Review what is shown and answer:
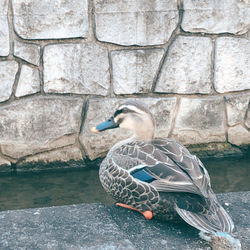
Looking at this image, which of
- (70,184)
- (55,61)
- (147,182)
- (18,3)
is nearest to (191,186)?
(147,182)

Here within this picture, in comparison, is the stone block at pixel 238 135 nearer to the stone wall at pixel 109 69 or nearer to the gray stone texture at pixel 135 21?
the stone wall at pixel 109 69

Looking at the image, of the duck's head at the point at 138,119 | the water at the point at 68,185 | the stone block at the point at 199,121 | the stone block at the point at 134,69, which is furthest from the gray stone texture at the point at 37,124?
the duck's head at the point at 138,119

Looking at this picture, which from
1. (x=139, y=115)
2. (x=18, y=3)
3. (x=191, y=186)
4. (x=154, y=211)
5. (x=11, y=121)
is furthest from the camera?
(x=11, y=121)

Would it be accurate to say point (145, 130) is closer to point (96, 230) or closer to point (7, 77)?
point (96, 230)

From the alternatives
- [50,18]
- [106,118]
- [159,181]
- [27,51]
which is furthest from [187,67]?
[159,181]

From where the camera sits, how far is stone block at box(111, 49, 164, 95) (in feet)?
11.9

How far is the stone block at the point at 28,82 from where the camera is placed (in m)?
3.55

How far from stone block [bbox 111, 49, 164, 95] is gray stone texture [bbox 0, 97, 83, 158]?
41 cm

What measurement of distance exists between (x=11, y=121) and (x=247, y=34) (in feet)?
7.48

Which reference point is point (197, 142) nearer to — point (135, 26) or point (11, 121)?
point (135, 26)

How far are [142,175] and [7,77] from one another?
1.95 m

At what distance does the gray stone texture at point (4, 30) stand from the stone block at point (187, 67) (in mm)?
1366

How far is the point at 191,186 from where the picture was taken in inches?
76.5

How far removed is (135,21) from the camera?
354 cm
